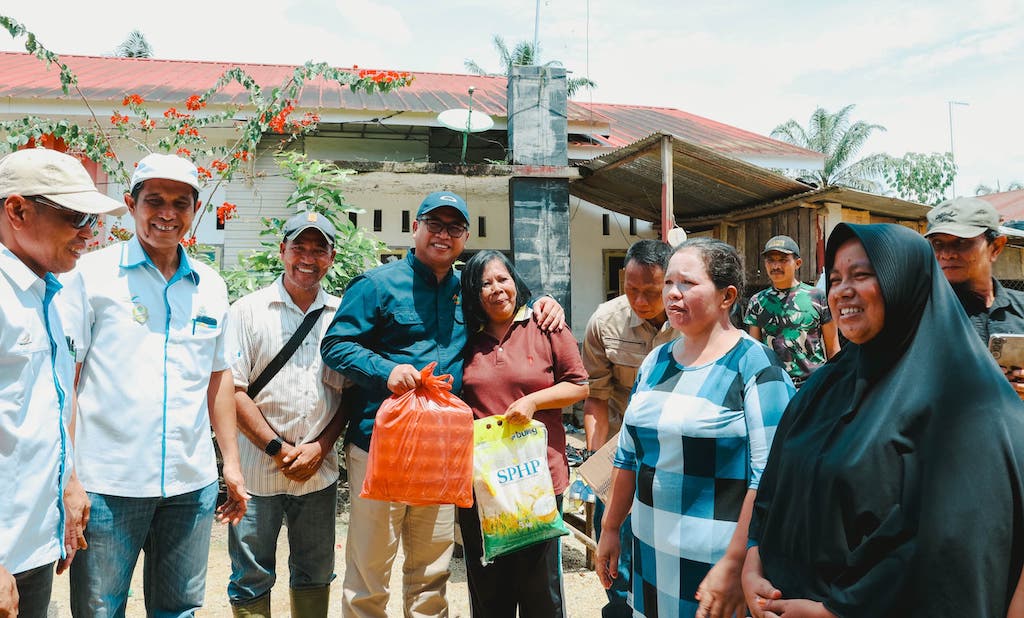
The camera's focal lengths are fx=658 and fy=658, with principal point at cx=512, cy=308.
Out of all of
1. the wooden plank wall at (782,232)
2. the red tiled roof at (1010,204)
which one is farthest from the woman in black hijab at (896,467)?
the red tiled roof at (1010,204)

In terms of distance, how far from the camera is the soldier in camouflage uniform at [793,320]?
14.6 feet

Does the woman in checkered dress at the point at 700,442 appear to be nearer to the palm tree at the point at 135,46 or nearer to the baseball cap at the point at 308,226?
the baseball cap at the point at 308,226

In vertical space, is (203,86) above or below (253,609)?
above

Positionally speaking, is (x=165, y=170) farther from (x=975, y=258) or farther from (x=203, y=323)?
(x=975, y=258)

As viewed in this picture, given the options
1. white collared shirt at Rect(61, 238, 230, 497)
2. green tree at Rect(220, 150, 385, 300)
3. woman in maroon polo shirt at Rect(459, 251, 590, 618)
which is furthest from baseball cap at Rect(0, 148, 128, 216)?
green tree at Rect(220, 150, 385, 300)

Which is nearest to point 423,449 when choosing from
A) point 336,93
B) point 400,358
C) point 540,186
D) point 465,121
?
point 400,358

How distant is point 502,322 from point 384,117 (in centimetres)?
708

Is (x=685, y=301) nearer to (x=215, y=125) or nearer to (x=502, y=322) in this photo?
(x=502, y=322)

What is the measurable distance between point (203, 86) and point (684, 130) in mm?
8348

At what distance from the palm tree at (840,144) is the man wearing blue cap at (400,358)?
2185cm

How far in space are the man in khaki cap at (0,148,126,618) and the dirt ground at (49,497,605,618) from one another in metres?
2.15

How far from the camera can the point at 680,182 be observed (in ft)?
29.1

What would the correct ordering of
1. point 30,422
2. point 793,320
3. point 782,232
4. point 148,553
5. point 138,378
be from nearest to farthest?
point 30,422 < point 138,378 < point 148,553 < point 793,320 < point 782,232

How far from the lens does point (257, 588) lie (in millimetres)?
2908
